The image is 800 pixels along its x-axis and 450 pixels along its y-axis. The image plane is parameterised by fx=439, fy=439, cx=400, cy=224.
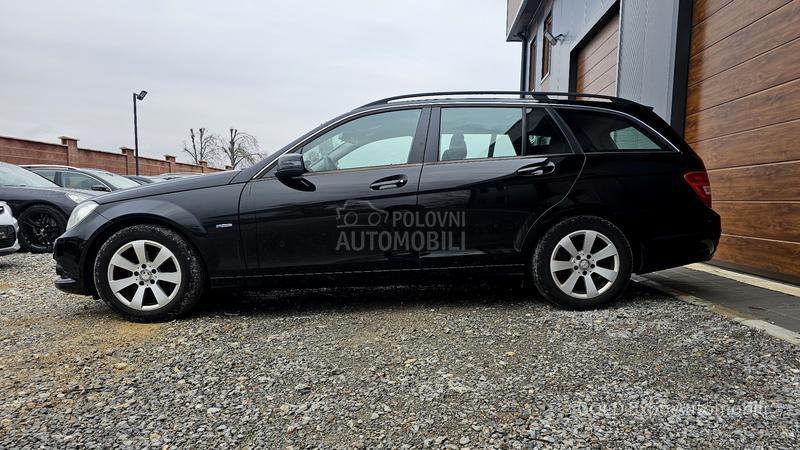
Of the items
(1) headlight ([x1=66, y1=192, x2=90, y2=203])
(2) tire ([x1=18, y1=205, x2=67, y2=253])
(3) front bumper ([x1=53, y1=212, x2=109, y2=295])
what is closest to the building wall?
(3) front bumper ([x1=53, y1=212, x2=109, y2=295])

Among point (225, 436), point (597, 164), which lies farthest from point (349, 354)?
point (597, 164)

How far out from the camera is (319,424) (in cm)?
176

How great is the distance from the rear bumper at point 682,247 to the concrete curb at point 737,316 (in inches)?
11.9

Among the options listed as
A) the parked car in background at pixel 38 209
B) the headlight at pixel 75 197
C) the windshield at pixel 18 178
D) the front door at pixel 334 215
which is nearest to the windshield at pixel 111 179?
the windshield at pixel 18 178

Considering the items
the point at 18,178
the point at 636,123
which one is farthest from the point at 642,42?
the point at 18,178

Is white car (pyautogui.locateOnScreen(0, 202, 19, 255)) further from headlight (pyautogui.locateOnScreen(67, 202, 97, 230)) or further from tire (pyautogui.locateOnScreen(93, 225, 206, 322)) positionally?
tire (pyautogui.locateOnScreen(93, 225, 206, 322))

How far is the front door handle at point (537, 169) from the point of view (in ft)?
10.3

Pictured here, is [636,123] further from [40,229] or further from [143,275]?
[40,229]

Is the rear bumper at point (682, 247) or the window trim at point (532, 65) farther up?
the window trim at point (532, 65)

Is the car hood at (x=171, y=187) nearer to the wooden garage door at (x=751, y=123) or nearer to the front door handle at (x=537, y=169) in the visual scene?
the front door handle at (x=537, y=169)

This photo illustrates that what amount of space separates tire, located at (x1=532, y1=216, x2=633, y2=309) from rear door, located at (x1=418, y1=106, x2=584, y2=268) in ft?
0.66

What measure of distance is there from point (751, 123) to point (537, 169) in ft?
7.87

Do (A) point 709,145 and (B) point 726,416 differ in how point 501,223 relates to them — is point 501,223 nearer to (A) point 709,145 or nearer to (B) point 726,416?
(B) point 726,416

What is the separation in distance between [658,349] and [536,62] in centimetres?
1208
